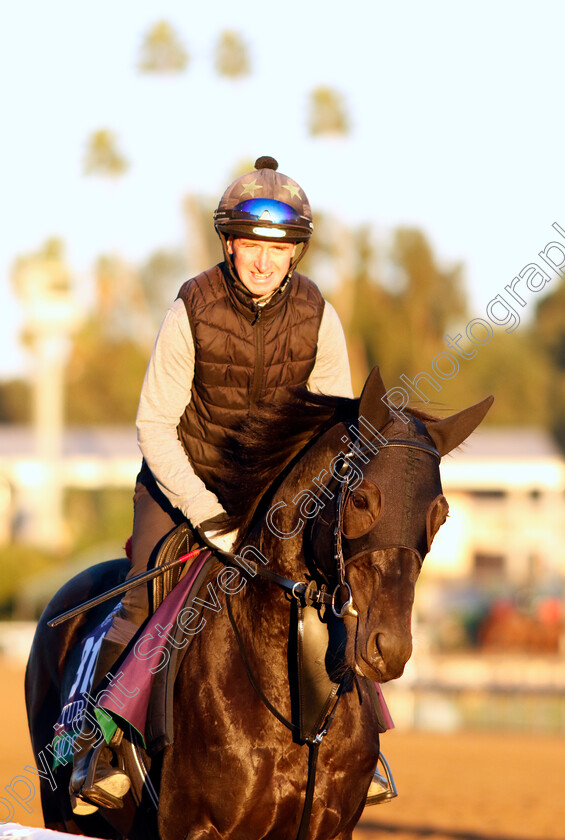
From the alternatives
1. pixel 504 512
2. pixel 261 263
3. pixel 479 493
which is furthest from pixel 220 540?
pixel 504 512

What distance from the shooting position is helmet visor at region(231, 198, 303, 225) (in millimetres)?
4371

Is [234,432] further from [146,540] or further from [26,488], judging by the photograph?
[26,488]

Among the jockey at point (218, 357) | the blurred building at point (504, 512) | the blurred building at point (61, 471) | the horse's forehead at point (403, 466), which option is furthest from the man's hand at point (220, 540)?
the blurred building at point (61, 471)

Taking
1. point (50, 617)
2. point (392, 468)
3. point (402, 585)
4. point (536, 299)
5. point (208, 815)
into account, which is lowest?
point (208, 815)

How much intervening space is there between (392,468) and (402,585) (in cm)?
37

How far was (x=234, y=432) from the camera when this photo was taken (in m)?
4.30

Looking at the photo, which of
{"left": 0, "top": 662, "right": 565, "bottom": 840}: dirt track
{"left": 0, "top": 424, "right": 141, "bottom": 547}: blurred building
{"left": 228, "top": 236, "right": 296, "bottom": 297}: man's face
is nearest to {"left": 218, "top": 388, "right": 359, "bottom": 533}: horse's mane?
{"left": 228, "top": 236, "right": 296, "bottom": 297}: man's face

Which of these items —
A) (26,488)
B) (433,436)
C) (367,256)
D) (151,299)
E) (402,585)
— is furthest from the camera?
(151,299)

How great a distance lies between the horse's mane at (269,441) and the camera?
4.07 meters

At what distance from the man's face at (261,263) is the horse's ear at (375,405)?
2.90ft

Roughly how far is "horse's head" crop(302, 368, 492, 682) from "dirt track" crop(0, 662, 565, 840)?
5618 mm

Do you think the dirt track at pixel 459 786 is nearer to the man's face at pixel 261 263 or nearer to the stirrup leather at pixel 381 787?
the stirrup leather at pixel 381 787

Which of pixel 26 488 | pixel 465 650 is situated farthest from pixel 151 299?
pixel 465 650

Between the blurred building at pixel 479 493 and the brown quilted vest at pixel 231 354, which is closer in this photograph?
the brown quilted vest at pixel 231 354
